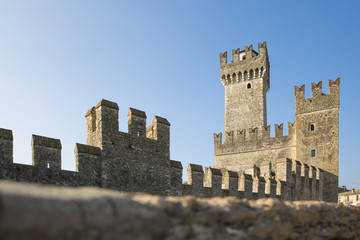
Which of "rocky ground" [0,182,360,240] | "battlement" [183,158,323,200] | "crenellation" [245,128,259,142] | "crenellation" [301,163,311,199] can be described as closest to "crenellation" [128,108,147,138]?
"battlement" [183,158,323,200]

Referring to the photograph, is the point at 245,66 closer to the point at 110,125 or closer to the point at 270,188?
the point at 270,188

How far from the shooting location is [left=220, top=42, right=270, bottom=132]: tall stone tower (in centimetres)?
3126

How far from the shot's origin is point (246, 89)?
106 feet

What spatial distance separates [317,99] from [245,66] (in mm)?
9007

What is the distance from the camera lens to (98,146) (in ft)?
32.2

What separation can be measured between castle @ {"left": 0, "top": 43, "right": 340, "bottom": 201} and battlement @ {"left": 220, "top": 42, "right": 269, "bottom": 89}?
9 cm

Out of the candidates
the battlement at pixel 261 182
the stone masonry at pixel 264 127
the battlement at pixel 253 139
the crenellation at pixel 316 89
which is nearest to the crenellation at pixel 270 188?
the battlement at pixel 261 182

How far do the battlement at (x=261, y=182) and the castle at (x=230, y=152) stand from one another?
4cm

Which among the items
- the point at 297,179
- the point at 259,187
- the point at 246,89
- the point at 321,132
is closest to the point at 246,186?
the point at 259,187

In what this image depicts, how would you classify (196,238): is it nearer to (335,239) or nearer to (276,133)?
(335,239)

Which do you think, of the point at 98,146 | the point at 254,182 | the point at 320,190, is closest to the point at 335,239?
the point at 98,146

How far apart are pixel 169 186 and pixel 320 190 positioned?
1547 centimetres

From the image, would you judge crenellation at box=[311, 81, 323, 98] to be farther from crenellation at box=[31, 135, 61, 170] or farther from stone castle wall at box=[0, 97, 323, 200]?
crenellation at box=[31, 135, 61, 170]

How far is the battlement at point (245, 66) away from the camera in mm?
31859
